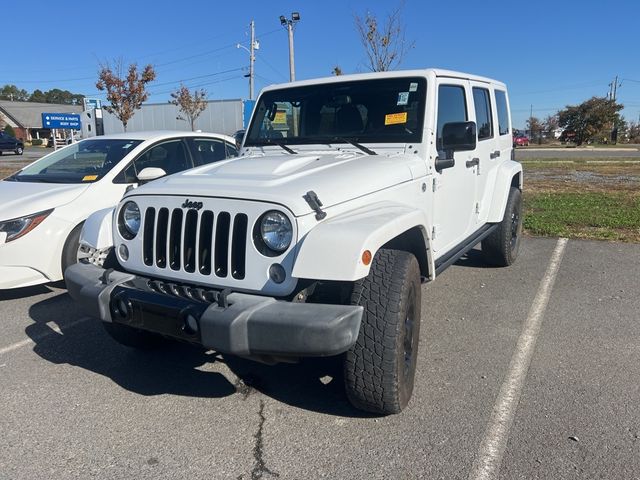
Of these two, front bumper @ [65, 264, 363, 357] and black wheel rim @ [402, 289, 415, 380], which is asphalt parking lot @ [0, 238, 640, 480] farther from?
front bumper @ [65, 264, 363, 357]

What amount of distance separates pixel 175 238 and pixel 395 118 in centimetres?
195

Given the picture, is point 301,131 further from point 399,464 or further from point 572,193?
point 572,193

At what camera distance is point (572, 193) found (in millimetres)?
12281

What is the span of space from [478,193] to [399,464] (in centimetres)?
314

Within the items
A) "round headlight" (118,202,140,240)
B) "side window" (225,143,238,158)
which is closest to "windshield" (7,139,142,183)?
"side window" (225,143,238,158)

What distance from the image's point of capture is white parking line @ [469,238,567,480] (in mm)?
2656

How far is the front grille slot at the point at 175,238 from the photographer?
311 centimetres

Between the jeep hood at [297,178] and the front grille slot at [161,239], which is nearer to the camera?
the jeep hood at [297,178]

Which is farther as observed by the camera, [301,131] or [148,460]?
[301,131]

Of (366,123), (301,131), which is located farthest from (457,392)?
(301,131)

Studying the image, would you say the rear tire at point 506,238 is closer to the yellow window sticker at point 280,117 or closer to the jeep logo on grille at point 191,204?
the yellow window sticker at point 280,117

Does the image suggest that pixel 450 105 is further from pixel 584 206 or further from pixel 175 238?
pixel 584 206

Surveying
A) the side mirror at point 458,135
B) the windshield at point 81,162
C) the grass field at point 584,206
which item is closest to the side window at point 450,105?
the side mirror at point 458,135

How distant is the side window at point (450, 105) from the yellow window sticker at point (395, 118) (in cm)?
29
